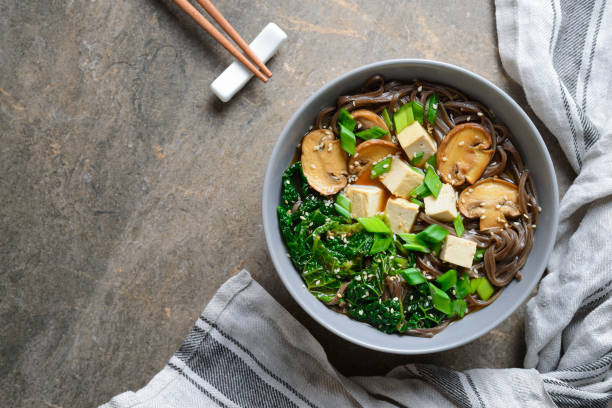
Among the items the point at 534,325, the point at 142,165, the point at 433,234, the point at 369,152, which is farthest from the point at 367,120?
the point at 534,325

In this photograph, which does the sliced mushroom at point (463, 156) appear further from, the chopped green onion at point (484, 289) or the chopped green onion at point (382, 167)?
the chopped green onion at point (484, 289)

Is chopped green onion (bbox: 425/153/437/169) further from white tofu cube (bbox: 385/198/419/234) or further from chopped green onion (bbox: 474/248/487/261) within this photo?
→ chopped green onion (bbox: 474/248/487/261)

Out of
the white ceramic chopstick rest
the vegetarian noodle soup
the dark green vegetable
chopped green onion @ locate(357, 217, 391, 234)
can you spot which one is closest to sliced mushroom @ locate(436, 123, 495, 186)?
the vegetarian noodle soup

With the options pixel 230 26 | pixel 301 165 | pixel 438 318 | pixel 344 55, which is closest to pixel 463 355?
Result: pixel 438 318

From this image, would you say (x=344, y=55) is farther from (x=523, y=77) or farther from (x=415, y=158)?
(x=523, y=77)

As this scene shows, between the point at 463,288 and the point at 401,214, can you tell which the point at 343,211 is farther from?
the point at 463,288

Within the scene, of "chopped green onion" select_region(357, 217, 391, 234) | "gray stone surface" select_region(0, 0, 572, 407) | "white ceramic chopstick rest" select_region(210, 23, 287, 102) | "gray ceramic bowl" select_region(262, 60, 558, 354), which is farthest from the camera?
"gray stone surface" select_region(0, 0, 572, 407)

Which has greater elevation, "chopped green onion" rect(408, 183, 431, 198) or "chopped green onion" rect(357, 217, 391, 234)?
"chopped green onion" rect(357, 217, 391, 234)

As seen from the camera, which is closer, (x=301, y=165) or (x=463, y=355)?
(x=301, y=165)
